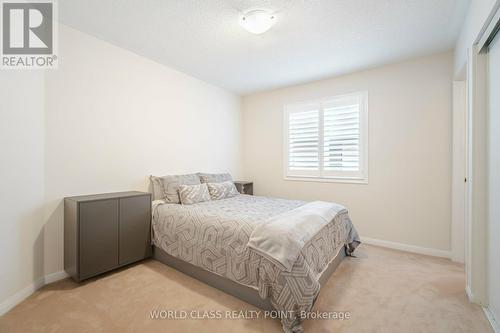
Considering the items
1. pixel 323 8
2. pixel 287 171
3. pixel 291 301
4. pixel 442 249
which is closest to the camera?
pixel 291 301

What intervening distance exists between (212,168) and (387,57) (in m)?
3.16

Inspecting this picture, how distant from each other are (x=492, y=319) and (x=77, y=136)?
13.2 feet

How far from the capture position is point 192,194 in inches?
118

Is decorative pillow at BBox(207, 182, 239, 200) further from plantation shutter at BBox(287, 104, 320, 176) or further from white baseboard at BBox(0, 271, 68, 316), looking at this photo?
white baseboard at BBox(0, 271, 68, 316)

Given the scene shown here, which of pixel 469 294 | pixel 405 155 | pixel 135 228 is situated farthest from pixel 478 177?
pixel 135 228

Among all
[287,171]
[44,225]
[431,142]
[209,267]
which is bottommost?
[209,267]

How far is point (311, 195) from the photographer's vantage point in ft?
12.7

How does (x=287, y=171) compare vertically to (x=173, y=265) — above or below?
above

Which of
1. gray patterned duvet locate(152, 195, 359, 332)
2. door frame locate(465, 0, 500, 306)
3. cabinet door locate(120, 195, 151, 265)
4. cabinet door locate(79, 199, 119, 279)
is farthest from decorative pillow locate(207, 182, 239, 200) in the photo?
door frame locate(465, 0, 500, 306)

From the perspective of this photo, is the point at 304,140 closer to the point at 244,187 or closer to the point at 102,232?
the point at 244,187

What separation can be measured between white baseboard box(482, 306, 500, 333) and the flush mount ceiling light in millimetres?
3018

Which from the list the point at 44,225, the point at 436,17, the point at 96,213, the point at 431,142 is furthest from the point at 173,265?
the point at 436,17

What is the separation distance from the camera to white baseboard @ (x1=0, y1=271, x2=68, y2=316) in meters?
1.76

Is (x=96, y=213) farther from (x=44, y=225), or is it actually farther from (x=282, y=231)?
(x=282, y=231)
